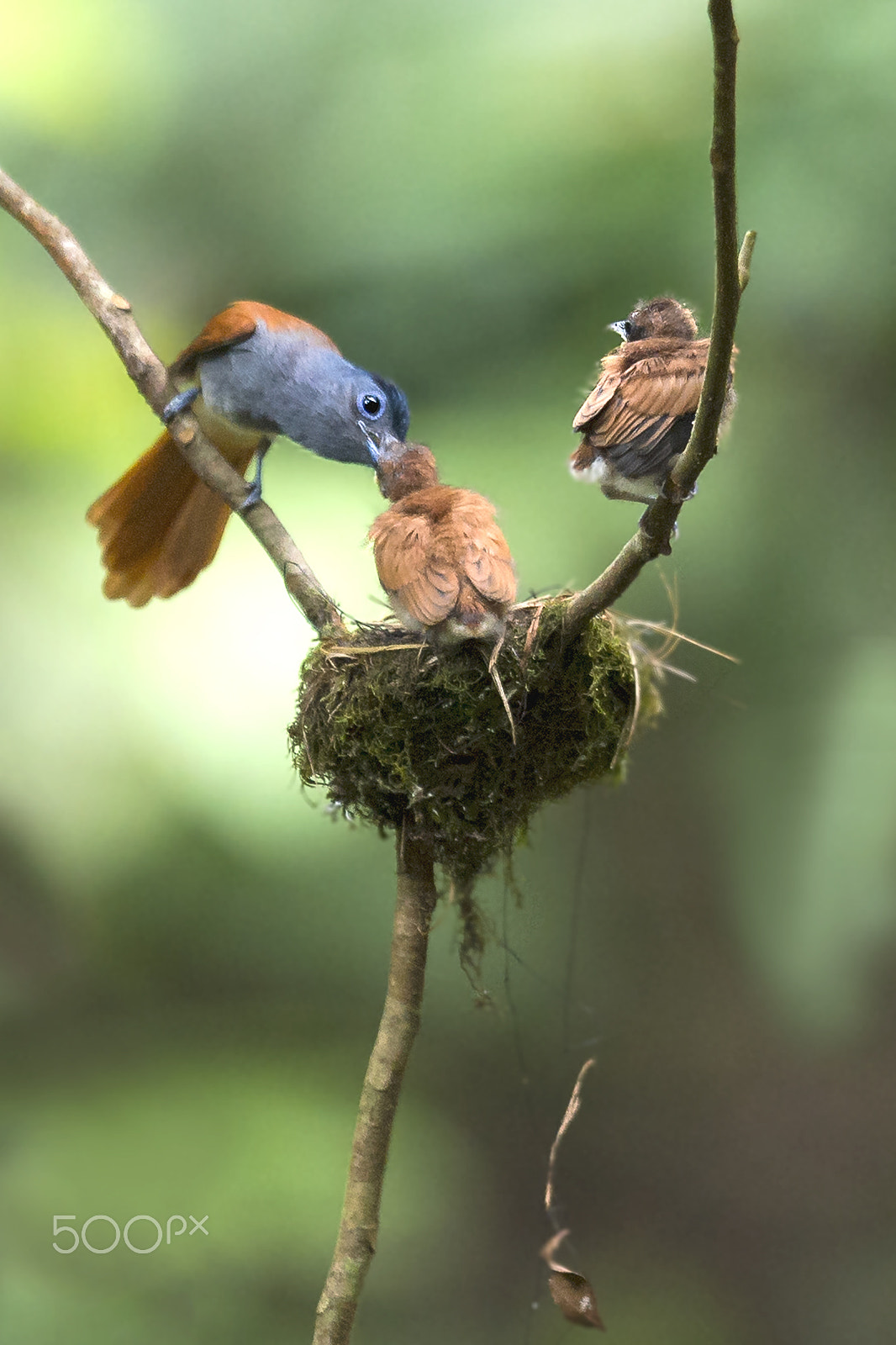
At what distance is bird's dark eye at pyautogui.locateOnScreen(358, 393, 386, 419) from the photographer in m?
1.65

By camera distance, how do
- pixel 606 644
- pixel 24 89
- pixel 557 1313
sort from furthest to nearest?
pixel 24 89
pixel 557 1313
pixel 606 644

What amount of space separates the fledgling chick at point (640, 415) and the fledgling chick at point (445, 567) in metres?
0.15

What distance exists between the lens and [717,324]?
0.99m

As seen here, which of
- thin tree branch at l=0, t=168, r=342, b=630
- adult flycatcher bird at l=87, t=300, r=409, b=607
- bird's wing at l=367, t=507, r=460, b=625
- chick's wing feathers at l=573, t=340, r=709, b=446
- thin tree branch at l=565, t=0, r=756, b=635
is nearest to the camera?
thin tree branch at l=565, t=0, r=756, b=635

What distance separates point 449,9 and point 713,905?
2121 millimetres

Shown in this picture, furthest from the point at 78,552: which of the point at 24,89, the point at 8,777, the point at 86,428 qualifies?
the point at 24,89

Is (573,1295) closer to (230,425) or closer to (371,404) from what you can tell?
(371,404)

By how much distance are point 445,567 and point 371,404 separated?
0.40 meters

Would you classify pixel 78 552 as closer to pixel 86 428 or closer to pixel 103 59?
pixel 86 428

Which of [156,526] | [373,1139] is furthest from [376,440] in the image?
[373,1139]

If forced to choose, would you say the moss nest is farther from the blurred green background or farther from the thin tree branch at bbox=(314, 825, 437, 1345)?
the blurred green background

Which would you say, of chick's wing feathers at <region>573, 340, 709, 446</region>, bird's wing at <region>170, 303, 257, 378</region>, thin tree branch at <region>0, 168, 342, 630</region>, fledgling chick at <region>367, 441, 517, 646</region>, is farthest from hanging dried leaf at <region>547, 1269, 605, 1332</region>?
bird's wing at <region>170, 303, 257, 378</region>

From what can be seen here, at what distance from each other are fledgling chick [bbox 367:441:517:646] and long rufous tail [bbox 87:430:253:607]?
495mm

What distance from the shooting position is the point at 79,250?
163cm
